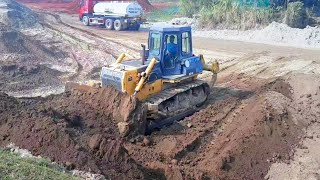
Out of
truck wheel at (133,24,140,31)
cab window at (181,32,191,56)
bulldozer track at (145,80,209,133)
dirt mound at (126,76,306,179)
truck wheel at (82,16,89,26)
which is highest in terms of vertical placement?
cab window at (181,32,191,56)

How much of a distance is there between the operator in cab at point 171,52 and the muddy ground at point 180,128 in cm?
181

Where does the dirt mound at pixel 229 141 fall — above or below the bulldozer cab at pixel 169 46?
below

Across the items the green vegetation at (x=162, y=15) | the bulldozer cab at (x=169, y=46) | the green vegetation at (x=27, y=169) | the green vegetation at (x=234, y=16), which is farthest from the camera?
the green vegetation at (x=162, y=15)

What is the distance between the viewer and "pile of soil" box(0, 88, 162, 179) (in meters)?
8.72

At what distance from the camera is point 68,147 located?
895 centimetres

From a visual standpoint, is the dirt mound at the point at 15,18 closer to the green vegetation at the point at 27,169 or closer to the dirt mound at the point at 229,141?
the dirt mound at the point at 229,141

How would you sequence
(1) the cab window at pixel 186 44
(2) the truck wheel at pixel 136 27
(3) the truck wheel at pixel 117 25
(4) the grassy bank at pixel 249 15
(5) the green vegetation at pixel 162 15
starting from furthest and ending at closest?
(5) the green vegetation at pixel 162 15
(2) the truck wheel at pixel 136 27
(3) the truck wheel at pixel 117 25
(4) the grassy bank at pixel 249 15
(1) the cab window at pixel 186 44

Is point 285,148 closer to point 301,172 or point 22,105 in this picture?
point 301,172

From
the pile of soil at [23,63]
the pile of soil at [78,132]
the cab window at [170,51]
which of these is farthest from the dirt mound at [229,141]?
the pile of soil at [23,63]

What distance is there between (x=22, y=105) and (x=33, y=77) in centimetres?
655

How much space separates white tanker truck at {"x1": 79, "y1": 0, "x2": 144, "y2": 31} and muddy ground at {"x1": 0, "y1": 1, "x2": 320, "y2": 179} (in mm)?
13764

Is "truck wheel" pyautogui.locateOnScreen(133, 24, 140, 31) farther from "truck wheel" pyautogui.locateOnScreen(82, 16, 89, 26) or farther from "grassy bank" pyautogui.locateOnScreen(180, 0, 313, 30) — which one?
"grassy bank" pyautogui.locateOnScreen(180, 0, 313, 30)

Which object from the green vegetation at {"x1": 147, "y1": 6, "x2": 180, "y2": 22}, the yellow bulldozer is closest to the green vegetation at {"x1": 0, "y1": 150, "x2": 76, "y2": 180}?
the yellow bulldozer

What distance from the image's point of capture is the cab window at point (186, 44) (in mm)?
13562
